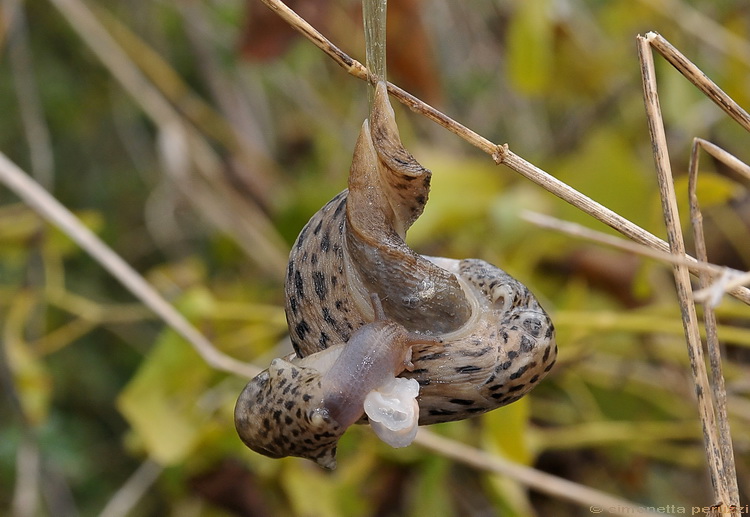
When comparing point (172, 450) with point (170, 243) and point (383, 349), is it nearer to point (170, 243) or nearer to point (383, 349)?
point (383, 349)

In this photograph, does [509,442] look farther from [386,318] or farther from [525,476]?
[386,318]

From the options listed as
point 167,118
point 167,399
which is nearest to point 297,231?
point 167,118

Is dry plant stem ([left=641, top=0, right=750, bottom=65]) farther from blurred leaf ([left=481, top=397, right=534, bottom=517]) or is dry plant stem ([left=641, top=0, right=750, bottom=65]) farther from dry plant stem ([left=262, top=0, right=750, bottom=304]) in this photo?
dry plant stem ([left=262, top=0, right=750, bottom=304])

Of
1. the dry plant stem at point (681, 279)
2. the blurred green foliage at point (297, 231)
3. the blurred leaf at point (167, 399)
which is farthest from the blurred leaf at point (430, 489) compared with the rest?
the dry plant stem at point (681, 279)

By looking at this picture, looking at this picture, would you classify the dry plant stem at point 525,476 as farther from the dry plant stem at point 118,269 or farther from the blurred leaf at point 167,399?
the blurred leaf at point 167,399

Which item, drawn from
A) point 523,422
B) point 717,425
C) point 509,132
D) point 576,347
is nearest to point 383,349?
point 717,425

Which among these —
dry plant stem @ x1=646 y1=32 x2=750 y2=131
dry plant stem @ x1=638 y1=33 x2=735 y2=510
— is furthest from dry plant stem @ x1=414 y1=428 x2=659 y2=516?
dry plant stem @ x1=646 y1=32 x2=750 y2=131
